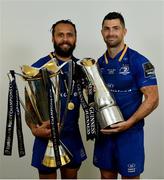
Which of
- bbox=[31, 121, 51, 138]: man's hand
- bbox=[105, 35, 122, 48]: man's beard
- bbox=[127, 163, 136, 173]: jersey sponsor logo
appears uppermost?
bbox=[105, 35, 122, 48]: man's beard

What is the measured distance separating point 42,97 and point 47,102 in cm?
3

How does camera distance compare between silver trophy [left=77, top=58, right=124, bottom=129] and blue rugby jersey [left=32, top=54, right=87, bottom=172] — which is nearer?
silver trophy [left=77, top=58, right=124, bottom=129]

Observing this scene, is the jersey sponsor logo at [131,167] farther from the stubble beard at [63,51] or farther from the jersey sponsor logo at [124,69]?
the stubble beard at [63,51]

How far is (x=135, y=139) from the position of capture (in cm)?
143

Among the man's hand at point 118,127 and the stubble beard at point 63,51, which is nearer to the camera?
the man's hand at point 118,127

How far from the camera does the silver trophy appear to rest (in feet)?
4.43

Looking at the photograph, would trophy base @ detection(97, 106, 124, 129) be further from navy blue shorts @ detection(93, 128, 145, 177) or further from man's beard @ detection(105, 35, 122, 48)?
man's beard @ detection(105, 35, 122, 48)

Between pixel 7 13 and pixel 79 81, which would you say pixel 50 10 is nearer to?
pixel 7 13

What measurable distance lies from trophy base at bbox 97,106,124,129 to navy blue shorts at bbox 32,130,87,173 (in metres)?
0.22

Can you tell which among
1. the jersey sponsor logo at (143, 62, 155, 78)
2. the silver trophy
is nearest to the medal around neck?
the silver trophy

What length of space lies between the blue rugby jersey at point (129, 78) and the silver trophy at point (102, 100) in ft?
0.22

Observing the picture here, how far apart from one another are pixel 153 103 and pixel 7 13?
1141 millimetres

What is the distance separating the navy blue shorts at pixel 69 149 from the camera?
1.49 meters

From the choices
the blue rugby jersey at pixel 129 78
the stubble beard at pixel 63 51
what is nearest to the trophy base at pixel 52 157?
the blue rugby jersey at pixel 129 78
